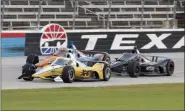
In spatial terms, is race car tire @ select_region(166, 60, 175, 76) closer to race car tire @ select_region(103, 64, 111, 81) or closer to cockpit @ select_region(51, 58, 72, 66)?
race car tire @ select_region(103, 64, 111, 81)

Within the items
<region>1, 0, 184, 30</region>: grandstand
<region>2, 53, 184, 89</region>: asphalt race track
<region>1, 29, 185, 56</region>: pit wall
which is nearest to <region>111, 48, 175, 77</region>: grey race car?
<region>2, 53, 184, 89</region>: asphalt race track

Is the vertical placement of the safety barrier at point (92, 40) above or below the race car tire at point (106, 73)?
above

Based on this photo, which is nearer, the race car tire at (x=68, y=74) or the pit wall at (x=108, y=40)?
the race car tire at (x=68, y=74)

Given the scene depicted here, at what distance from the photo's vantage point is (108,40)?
25.6 m

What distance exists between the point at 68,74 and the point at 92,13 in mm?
14794

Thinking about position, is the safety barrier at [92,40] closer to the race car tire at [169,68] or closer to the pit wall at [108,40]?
the pit wall at [108,40]

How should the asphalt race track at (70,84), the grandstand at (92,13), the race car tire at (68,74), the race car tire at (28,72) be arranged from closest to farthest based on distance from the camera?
the asphalt race track at (70,84), the race car tire at (68,74), the race car tire at (28,72), the grandstand at (92,13)

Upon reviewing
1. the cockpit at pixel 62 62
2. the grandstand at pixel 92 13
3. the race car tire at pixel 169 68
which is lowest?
the race car tire at pixel 169 68

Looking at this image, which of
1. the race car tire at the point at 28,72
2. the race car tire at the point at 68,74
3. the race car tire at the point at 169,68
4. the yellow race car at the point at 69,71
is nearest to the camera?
the race car tire at the point at 68,74

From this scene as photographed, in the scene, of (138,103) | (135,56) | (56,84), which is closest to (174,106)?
(138,103)

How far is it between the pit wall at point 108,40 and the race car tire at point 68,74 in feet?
31.8

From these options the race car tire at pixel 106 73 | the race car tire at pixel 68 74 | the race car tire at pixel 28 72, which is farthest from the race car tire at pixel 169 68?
the race car tire at pixel 28 72

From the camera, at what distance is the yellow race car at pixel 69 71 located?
44.9ft

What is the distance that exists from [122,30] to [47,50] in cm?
424
